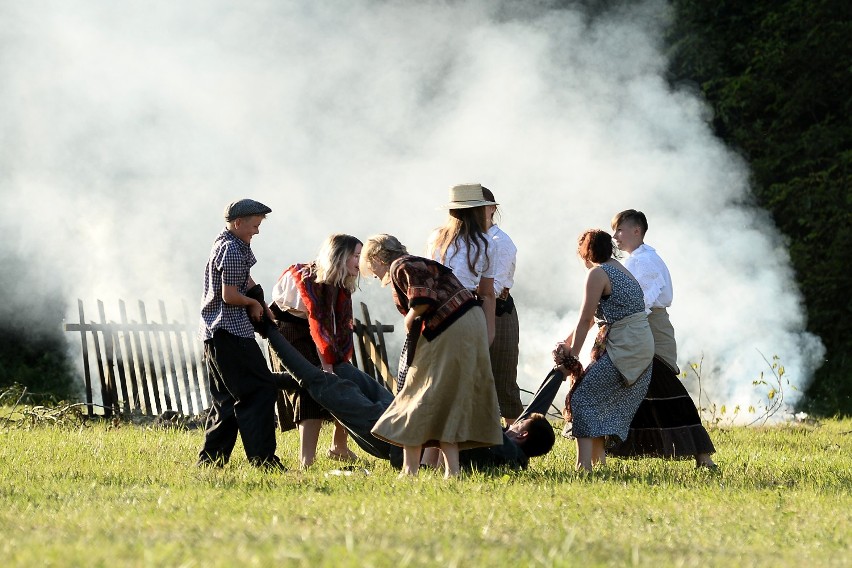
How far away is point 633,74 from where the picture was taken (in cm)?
1474

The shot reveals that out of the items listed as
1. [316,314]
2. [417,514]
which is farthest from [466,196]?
[417,514]

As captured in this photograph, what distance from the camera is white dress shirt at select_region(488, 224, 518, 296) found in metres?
6.76

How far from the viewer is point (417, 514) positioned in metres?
4.73

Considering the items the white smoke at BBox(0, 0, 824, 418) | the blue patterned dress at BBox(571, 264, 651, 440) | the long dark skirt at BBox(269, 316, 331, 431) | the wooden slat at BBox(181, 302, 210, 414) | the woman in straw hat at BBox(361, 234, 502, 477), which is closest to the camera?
the woman in straw hat at BBox(361, 234, 502, 477)

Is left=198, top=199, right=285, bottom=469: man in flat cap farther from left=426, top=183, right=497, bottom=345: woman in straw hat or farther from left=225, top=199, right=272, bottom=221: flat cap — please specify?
left=426, top=183, right=497, bottom=345: woman in straw hat

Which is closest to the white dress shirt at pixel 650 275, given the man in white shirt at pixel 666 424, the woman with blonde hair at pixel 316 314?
the man in white shirt at pixel 666 424

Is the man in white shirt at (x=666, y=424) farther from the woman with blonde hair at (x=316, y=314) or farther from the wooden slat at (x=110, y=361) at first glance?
the wooden slat at (x=110, y=361)

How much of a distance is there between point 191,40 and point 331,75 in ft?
5.54

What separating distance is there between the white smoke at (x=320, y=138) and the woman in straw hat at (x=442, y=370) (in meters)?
7.25

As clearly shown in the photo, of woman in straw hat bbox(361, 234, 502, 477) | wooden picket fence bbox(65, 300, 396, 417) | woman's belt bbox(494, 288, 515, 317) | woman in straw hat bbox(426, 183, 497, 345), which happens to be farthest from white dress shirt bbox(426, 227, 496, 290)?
wooden picket fence bbox(65, 300, 396, 417)

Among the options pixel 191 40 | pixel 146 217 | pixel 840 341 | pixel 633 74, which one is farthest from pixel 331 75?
pixel 840 341

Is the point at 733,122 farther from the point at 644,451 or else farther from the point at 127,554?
the point at 127,554

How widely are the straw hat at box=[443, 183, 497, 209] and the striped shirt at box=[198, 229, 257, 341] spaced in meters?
1.18

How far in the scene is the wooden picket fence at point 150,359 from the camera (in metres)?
10.8
